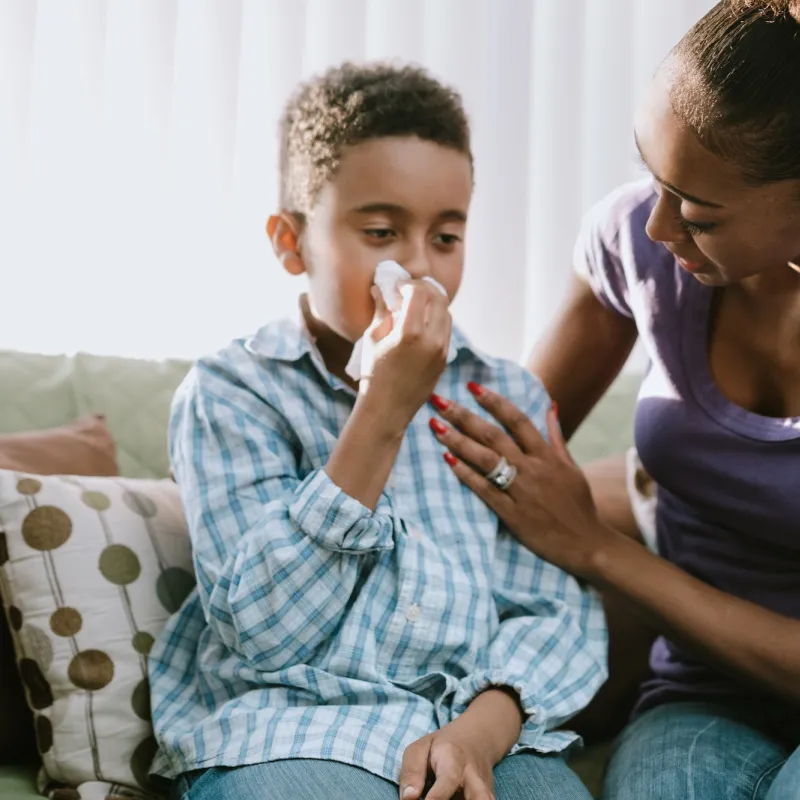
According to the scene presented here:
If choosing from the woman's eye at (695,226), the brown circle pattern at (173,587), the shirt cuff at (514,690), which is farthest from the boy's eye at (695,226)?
the brown circle pattern at (173,587)

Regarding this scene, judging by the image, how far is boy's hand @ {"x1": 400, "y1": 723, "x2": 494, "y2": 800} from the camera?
0.94 metres

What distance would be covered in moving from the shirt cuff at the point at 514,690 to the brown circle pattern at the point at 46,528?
1.63 feet

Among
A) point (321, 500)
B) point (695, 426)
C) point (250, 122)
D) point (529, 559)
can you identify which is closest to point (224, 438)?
point (321, 500)

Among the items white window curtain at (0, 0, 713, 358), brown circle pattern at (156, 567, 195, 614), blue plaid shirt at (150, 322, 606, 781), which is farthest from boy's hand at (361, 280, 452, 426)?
white window curtain at (0, 0, 713, 358)

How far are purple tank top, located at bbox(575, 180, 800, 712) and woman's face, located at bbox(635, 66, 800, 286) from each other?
0.17m

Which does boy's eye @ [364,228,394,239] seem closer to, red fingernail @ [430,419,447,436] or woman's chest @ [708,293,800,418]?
red fingernail @ [430,419,447,436]

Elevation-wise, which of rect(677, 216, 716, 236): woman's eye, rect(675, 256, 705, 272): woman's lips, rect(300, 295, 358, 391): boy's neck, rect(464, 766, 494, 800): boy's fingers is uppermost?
rect(677, 216, 716, 236): woman's eye

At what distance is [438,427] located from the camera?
49.8 inches

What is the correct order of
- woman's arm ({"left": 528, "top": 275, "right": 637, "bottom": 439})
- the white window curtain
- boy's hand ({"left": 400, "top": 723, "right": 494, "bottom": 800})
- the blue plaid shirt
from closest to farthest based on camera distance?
boy's hand ({"left": 400, "top": 723, "right": 494, "bottom": 800}), the blue plaid shirt, woman's arm ({"left": 528, "top": 275, "right": 637, "bottom": 439}), the white window curtain

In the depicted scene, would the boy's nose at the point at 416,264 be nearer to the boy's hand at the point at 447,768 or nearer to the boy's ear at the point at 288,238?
the boy's ear at the point at 288,238

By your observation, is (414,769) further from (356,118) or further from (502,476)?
(356,118)

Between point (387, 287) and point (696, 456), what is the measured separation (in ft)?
1.44

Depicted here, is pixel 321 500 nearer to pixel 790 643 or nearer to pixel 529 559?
pixel 529 559

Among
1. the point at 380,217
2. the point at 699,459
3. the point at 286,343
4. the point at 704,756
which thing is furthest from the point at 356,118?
the point at 704,756
